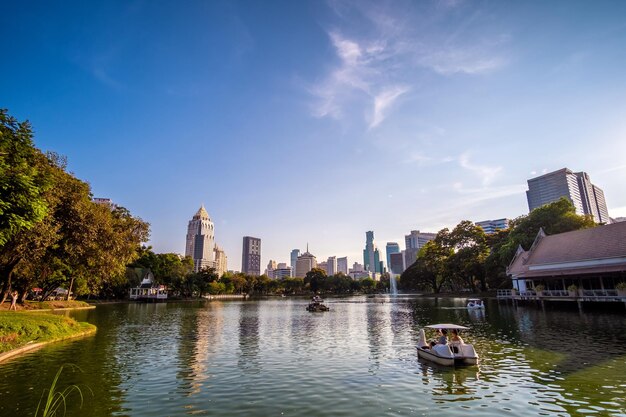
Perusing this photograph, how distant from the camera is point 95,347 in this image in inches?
1025

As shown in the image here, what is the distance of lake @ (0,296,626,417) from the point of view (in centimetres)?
1335

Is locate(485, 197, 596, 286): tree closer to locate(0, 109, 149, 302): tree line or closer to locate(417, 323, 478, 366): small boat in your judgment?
locate(417, 323, 478, 366): small boat

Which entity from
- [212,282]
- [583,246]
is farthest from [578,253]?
[212,282]

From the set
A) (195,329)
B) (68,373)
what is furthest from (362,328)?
(68,373)

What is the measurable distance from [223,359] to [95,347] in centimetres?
1070

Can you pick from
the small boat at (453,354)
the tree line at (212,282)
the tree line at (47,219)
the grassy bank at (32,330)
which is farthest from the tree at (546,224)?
the tree line at (212,282)

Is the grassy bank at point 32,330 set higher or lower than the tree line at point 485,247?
lower

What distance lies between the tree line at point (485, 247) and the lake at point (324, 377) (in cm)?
5110

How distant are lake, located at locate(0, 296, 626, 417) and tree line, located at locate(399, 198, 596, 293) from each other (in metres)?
51.1

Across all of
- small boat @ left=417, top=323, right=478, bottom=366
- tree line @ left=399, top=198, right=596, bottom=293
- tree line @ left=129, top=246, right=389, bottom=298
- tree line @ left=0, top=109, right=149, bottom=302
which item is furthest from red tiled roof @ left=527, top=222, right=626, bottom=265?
tree line @ left=129, top=246, right=389, bottom=298

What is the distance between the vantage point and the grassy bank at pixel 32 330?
77.9 ft

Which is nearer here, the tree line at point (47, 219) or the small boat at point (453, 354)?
the tree line at point (47, 219)

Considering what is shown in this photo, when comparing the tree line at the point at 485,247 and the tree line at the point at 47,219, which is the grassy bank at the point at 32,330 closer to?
the tree line at the point at 47,219

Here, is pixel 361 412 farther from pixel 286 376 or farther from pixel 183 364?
pixel 183 364
